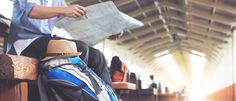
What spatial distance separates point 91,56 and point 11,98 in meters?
0.57

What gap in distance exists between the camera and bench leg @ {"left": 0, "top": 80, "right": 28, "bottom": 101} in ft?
3.51

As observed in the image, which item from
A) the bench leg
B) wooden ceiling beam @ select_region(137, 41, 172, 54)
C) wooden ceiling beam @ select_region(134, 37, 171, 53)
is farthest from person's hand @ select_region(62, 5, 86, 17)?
wooden ceiling beam @ select_region(137, 41, 172, 54)

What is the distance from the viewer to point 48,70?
1167 mm

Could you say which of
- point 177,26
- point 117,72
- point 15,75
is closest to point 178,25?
point 177,26

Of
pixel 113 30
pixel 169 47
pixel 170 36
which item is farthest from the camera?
pixel 169 47

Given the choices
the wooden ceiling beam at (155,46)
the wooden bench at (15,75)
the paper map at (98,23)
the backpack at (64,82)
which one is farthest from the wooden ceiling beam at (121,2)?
the wooden bench at (15,75)

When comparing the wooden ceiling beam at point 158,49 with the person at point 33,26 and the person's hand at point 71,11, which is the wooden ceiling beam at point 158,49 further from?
the person's hand at point 71,11

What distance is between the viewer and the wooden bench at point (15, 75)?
101cm

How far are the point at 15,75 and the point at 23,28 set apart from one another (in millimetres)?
409

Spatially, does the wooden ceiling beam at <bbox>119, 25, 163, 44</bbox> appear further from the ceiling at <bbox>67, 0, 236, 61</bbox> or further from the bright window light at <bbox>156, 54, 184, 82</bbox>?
the bright window light at <bbox>156, 54, 184, 82</bbox>

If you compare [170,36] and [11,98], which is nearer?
[11,98]

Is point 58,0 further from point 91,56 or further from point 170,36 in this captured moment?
point 170,36

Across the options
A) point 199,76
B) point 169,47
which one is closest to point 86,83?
point 169,47

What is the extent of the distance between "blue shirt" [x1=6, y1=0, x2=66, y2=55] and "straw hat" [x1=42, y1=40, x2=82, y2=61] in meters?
0.15
